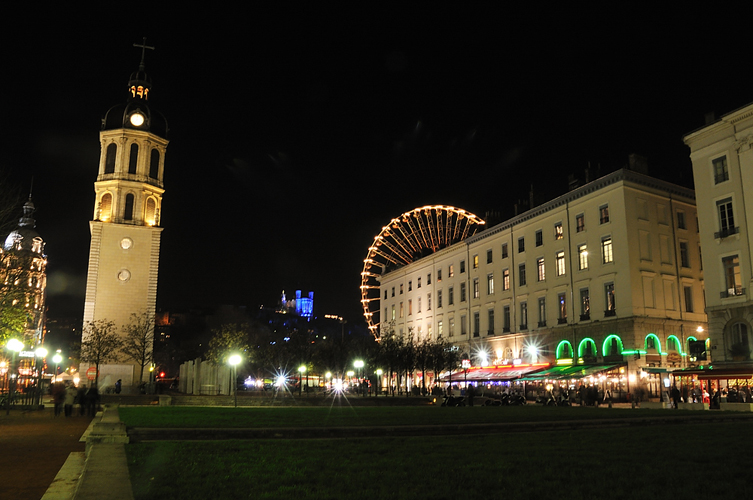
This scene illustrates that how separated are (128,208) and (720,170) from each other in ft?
178

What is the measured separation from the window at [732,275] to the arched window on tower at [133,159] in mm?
55593

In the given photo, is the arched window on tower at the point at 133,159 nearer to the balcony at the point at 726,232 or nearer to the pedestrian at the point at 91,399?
the pedestrian at the point at 91,399

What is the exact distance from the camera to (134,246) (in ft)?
214

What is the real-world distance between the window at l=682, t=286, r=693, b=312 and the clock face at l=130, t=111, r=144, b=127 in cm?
5588

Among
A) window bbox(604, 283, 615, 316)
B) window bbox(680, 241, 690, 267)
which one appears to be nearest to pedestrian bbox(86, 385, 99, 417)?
window bbox(604, 283, 615, 316)

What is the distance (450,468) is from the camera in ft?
35.2

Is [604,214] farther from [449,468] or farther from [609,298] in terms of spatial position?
[449,468]

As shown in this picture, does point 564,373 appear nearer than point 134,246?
Yes

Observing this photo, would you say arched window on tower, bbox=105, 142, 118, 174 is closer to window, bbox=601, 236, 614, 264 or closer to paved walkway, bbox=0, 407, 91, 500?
paved walkway, bbox=0, 407, 91, 500

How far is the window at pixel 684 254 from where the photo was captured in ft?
175

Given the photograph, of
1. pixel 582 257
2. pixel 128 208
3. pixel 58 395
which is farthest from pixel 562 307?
pixel 128 208

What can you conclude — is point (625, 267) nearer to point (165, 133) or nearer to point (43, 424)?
point (43, 424)

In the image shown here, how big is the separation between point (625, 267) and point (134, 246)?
46974 mm

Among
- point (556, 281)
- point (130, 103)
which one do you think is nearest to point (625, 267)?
point (556, 281)
